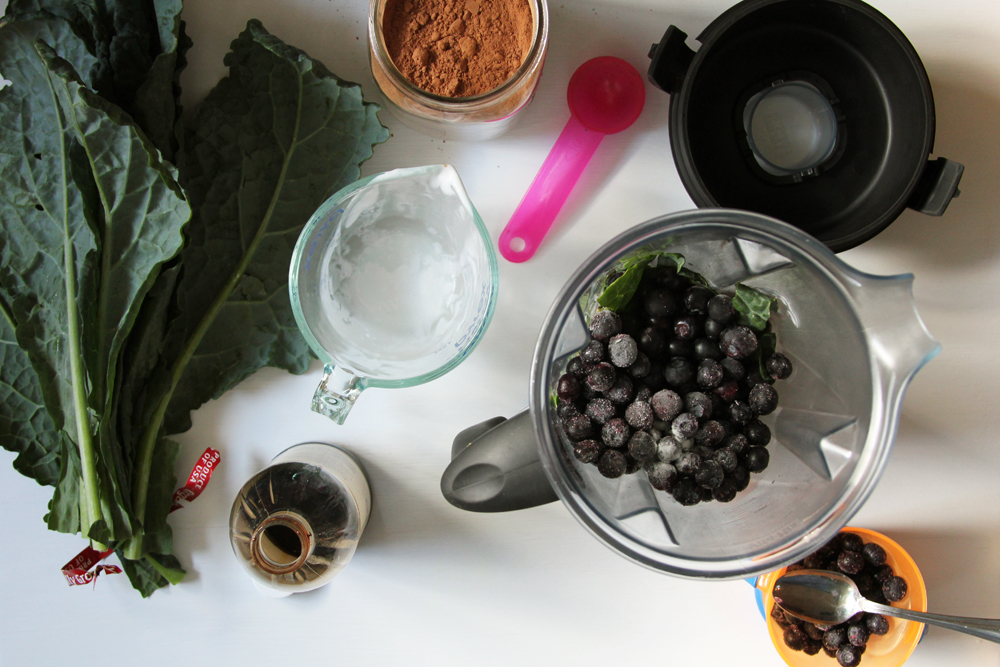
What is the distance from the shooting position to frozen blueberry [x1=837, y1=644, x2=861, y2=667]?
2.17 ft

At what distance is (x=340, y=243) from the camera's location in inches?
26.7

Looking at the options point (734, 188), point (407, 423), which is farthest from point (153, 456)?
point (734, 188)

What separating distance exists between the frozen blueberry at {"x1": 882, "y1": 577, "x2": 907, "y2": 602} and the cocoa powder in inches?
24.8

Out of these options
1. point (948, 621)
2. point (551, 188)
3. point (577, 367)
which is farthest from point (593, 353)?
point (948, 621)

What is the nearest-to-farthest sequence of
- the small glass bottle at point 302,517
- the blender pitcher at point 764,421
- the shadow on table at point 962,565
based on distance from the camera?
the blender pitcher at point 764,421 < the small glass bottle at point 302,517 < the shadow on table at point 962,565

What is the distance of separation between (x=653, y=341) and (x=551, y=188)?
0.23 metres

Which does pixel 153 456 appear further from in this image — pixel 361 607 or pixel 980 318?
pixel 980 318

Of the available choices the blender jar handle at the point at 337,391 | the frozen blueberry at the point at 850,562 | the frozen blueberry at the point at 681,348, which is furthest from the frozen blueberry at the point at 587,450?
the frozen blueberry at the point at 850,562

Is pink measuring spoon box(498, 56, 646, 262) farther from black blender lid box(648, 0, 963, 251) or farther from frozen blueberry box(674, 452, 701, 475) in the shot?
frozen blueberry box(674, 452, 701, 475)

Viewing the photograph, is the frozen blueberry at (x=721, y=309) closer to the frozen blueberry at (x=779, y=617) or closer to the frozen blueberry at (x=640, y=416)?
the frozen blueberry at (x=640, y=416)

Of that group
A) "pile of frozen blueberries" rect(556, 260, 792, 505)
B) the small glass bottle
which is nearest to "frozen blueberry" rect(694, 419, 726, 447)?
"pile of frozen blueberries" rect(556, 260, 792, 505)

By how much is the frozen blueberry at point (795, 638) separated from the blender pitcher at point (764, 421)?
0.65 feet

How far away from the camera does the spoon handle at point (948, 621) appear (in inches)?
24.6

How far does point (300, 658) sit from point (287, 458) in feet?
0.77
